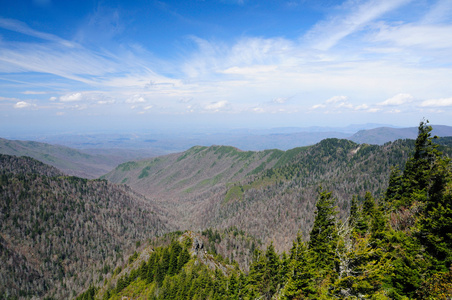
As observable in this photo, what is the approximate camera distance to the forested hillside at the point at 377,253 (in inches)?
770

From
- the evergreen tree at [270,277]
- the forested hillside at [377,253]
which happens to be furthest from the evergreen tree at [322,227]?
the evergreen tree at [270,277]

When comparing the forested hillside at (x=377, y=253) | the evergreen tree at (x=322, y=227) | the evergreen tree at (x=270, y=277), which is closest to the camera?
the forested hillside at (x=377, y=253)

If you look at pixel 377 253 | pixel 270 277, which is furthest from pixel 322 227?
pixel 270 277

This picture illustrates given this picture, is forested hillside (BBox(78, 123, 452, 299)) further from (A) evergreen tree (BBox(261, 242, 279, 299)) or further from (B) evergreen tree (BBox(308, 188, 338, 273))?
(A) evergreen tree (BBox(261, 242, 279, 299))

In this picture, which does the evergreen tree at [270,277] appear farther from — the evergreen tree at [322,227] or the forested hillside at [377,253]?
the evergreen tree at [322,227]

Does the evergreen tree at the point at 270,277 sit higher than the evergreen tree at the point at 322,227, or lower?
lower

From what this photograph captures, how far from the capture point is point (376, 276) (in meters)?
18.9

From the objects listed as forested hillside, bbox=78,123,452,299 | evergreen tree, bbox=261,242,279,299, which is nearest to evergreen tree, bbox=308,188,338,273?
forested hillside, bbox=78,123,452,299

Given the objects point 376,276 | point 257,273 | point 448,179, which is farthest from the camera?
point 257,273

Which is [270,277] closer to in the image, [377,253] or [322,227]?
[322,227]

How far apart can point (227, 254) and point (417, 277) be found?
16872 cm

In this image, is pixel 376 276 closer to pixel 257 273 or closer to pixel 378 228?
pixel 378 228

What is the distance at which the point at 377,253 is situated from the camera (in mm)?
24750

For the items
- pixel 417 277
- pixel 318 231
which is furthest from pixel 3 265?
pixel 417 277
